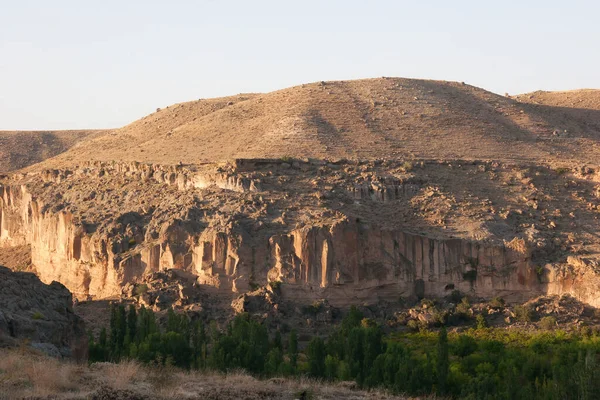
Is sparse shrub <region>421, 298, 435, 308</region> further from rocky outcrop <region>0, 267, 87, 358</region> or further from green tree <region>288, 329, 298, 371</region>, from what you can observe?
rocky outcrop <region>0, 267, 87, 358</region>

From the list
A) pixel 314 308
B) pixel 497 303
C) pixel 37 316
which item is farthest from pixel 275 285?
pixel 37 316

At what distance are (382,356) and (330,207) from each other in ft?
49.6

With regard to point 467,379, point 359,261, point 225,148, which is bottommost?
point 467,379

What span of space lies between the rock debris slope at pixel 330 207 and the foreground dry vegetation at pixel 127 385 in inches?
922

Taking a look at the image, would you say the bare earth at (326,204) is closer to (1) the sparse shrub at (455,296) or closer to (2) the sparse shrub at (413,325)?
(1) the sparse shrub at (455,296)

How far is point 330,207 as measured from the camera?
53.8m

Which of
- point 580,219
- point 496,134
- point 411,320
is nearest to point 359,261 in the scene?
point 411,320

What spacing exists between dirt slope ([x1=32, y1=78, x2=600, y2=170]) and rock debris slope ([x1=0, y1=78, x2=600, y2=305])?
19 centimetres

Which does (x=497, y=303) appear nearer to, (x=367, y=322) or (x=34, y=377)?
(x=367, y=322)

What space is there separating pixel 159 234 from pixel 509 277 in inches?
607

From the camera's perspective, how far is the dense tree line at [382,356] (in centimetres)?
3644

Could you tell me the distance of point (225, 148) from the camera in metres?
63.8

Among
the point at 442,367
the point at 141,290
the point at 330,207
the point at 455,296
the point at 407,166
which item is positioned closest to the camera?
the point at 442,367

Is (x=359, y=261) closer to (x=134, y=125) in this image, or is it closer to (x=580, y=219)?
(x=580, y=219)
